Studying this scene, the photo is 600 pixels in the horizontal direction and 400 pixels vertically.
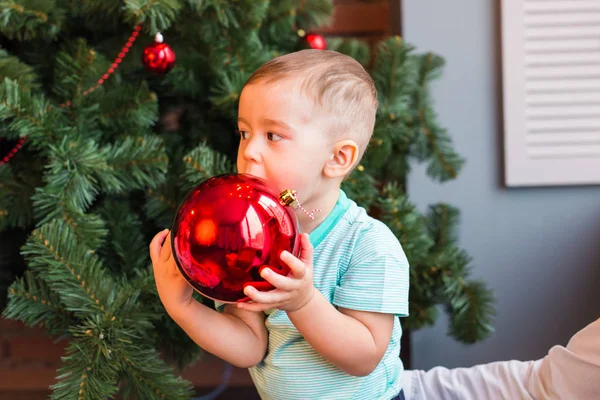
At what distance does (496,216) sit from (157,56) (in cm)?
89

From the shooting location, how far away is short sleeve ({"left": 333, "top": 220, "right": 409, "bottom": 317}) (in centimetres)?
78

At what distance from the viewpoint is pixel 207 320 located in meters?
0.82

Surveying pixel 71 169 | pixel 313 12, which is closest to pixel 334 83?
pixel 71 169

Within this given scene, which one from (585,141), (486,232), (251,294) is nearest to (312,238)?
(251,294)

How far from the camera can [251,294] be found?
642mm

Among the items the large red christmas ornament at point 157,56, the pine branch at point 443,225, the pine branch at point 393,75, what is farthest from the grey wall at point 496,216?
the large red christmas ornament at point 157,56

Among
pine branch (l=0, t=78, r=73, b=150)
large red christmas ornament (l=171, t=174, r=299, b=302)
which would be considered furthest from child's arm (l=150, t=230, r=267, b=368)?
pine branch (l=0, t=78, r=73, b=150)

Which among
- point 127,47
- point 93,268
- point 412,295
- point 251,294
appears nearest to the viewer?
point 251,294

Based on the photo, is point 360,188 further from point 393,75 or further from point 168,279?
point 168,279

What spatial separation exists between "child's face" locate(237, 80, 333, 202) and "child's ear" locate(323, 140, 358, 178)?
30mm

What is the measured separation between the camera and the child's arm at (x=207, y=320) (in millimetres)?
788

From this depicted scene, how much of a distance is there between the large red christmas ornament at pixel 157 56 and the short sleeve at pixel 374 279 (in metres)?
0.48

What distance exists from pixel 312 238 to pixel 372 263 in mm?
98

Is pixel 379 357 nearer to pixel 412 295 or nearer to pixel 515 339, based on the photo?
pixel 412 295
